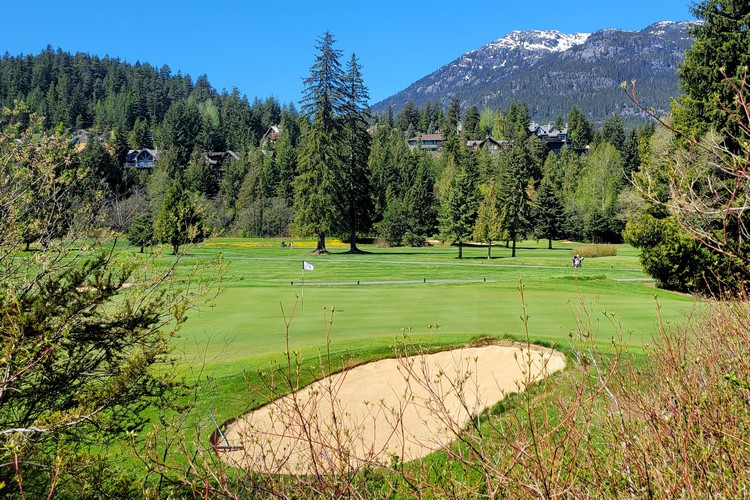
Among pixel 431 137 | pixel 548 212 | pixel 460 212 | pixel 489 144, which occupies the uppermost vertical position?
pixel 431 137

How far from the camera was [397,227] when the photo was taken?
211 feet

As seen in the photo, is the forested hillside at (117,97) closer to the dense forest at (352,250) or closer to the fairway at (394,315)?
the dense forest at (352,250)

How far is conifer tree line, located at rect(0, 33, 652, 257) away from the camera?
156 feet

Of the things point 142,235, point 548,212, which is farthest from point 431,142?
point 142,235

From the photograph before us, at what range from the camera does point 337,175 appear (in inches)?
1943

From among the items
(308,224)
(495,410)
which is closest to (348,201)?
(308,224)

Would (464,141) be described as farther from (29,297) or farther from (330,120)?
(29,297)

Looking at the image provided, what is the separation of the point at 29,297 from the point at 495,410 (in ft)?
21.7

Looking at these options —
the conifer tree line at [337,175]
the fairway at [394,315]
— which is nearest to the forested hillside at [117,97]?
the conifer tree line at [337,175]

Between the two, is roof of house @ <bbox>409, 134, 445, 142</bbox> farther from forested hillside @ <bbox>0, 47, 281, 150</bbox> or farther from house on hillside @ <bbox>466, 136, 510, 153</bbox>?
forested hillside @ <bbox>0, 47, 281, 150</bbox>

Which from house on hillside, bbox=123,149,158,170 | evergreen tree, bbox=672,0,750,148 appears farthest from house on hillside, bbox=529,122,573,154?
evergreen tree, bbox=672,0,750,148

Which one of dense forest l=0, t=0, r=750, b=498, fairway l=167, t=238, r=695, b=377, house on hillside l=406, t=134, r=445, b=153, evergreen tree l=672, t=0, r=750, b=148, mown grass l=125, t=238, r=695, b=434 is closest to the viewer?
dense forest l=0, t=0, r=750, b=498

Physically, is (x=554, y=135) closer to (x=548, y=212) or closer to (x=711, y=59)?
(x=548, y=212)

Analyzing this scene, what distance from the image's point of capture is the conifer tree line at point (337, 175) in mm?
47438
